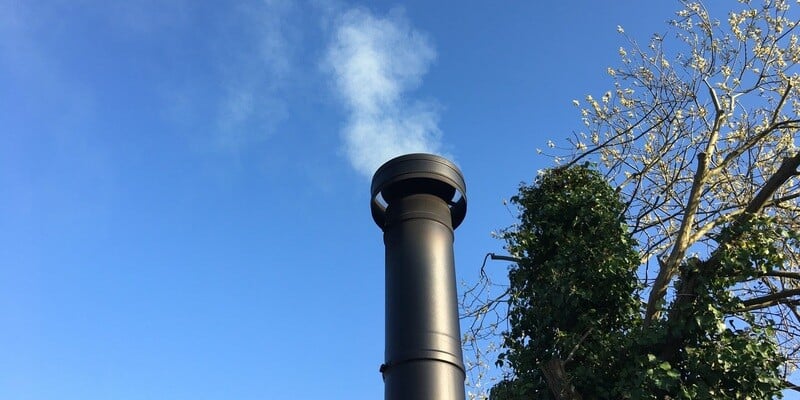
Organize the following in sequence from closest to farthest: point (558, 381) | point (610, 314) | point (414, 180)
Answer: point (414, 180), point (558, 381), point (610, 314)

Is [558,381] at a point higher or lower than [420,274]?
higher

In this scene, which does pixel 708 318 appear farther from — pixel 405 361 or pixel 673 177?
pixel 673 177

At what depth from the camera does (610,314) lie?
6.81 m

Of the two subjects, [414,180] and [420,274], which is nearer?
[420,274]

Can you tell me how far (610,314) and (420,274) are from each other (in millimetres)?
3306

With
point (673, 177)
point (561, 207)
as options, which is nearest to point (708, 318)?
point (561, 207)

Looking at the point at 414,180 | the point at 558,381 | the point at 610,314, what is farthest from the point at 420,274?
the point at 610,314

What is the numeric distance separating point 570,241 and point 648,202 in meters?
2.72

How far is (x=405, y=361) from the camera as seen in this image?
3943mm

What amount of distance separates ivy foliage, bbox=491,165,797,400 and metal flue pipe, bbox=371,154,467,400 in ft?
7.50

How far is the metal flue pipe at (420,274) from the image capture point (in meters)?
3.92

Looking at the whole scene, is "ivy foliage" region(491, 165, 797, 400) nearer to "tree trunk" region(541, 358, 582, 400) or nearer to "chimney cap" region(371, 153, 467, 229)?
"tree trunk" region(541, 358, 582, 400)

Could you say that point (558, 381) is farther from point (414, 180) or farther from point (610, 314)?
point (414, 180)

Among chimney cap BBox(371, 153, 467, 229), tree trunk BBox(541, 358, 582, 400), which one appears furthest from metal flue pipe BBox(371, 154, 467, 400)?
tree trunk BBox(541, 358, 582, 400)
